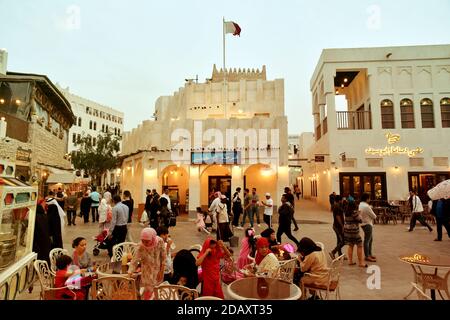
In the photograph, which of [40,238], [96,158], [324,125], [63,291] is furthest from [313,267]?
[96,158]

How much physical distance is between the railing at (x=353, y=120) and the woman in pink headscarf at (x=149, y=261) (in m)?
18.0

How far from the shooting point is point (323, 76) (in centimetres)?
1942

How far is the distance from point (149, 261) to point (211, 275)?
0.96 m

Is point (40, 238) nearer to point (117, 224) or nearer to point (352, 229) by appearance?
point (117, 224)

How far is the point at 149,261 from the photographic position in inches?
151

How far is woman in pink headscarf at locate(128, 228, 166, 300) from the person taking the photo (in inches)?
149

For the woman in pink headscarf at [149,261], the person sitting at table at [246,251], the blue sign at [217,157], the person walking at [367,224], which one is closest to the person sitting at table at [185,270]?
the woman in pink headscarf at [149,261]

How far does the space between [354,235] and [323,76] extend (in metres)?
15.8

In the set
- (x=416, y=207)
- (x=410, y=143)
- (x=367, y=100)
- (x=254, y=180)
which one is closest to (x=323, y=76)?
(x=367, y=100)

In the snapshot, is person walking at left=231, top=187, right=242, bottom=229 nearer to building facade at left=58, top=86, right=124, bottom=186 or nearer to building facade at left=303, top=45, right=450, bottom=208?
building facade at left=303, top=45, right=450, bottom=208

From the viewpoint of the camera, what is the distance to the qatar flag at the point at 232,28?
64.1 feet

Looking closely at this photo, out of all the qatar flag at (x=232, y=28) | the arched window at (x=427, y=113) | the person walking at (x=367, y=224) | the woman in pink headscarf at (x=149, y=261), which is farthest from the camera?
the qatar flag at (x=232, y=28)

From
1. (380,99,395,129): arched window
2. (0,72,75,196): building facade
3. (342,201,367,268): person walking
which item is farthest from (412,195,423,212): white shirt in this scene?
(0,72,75,196): building facade

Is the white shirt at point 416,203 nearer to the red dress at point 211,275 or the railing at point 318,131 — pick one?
the red dress at point 211,275
